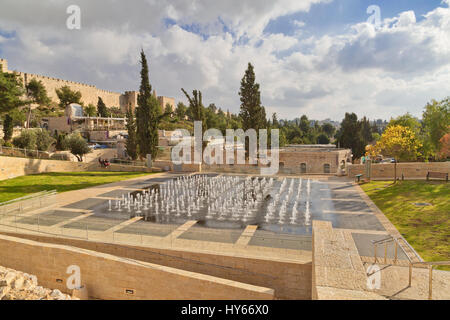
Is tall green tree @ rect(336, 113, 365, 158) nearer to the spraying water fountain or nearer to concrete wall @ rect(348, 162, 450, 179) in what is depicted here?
concrete wall @ rect(348, 162, 450, 179)

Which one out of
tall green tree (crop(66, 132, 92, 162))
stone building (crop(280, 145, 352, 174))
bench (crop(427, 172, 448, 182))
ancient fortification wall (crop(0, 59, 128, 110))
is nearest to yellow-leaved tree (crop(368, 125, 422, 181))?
bench (crop(427, 172, 448, 182))

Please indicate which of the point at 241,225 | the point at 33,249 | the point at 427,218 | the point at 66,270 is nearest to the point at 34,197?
the point at 33,249

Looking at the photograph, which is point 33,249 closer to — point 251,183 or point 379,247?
point 379,247

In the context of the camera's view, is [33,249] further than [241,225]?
No

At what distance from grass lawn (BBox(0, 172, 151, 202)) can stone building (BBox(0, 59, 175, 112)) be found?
177 feet

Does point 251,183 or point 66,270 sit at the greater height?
point 251,183

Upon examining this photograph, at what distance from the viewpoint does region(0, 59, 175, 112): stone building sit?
8600 cm

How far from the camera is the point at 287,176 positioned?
3177 cm

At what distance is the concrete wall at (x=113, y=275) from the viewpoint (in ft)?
30.0

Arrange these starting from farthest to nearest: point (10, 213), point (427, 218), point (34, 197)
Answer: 1. point (34, 197)
2. point (427, 218)
3. point (10, 213)

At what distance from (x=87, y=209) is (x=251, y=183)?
1501 centimetres

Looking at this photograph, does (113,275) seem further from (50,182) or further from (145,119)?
(145,119)

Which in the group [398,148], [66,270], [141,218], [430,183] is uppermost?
[398,148]

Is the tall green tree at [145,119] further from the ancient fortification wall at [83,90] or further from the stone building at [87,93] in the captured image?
the ancient fortification wall at [83,90]
